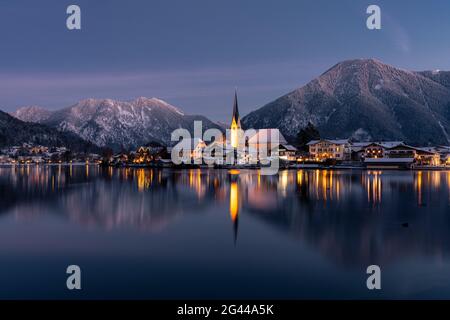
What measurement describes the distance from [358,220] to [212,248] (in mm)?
10026

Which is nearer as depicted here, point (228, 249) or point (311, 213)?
point (228, 249)

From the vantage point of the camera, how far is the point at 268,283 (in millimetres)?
12297

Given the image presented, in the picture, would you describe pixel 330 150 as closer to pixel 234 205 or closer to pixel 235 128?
pixel 235 128

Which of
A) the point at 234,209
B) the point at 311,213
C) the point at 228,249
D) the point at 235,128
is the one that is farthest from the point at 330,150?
the point at 228,249

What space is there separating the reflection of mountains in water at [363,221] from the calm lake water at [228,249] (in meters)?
0.07

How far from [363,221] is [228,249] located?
372 inches

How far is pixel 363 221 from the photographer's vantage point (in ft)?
72.2

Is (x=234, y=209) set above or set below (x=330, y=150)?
below

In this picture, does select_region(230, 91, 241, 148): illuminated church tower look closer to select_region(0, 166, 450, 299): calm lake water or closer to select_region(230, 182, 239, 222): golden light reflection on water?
select_region(230, 182, 239, 222): golden light reflection on water

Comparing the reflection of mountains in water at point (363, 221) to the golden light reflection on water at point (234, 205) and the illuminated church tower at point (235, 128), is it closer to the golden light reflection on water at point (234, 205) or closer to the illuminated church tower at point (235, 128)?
the golden light reflection on water at point (234, 205)

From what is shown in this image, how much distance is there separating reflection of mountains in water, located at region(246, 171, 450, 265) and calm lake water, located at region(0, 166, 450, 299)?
0.07m

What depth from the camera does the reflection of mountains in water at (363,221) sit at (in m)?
15.8
